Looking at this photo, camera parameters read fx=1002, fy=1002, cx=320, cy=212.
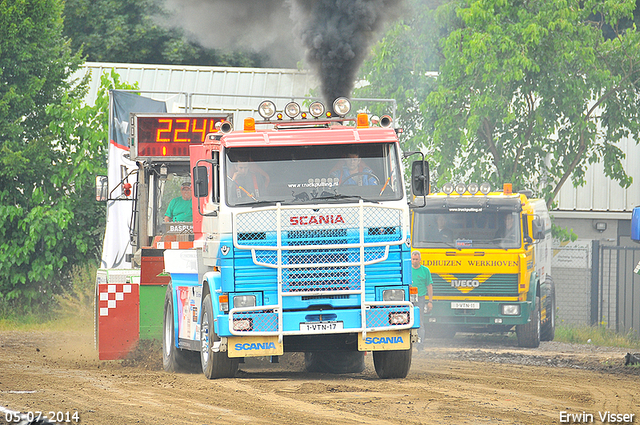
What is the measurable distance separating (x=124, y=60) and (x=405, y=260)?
27043mm

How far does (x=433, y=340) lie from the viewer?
20172 millimetres

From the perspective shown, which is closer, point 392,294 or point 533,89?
point 392,294

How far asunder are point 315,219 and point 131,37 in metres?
26.7

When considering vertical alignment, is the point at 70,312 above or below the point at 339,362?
below

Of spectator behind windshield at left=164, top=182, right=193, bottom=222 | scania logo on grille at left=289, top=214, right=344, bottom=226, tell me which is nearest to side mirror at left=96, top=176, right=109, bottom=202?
spectator behind windshield at left=164, top=182, right=193, bottom=222

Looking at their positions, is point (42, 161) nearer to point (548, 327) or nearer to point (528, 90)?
point (528, 90)

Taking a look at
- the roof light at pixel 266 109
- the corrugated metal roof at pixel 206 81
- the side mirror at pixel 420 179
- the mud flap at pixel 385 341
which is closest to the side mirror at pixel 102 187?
the roof light at pixel 266 109

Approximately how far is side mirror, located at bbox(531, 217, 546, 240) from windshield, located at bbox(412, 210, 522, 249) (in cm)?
61

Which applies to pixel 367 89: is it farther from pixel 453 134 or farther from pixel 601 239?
pixel 601 239

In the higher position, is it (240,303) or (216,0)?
(216,0)

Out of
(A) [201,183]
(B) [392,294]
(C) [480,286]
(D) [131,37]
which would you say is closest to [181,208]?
(A) [201,183]

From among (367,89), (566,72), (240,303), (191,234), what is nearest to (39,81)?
(367,89)

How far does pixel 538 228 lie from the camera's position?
2023 cm

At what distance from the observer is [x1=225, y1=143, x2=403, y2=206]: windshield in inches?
442
